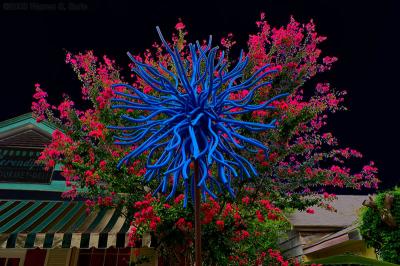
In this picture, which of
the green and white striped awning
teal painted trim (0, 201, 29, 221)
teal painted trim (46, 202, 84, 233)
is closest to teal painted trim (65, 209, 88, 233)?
the green and white striped awning

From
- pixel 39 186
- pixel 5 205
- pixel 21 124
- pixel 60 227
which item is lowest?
pixel 60 227

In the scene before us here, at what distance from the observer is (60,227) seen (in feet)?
25.8

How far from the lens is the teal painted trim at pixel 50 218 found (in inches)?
303

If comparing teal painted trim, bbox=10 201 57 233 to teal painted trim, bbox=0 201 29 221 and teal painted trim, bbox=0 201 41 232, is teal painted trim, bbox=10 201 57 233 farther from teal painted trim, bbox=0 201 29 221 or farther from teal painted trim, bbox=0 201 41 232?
teal painted trim, bbox=0 201 29 221

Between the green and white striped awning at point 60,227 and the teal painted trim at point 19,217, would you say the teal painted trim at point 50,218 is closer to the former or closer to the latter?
the green and white striped awning at point 60,227

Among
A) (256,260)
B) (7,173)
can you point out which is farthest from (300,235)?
(7,173)

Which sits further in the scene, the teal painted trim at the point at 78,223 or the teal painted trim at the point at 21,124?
the teal painted trim at the point at 21,124

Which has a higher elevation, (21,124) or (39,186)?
(21,124)

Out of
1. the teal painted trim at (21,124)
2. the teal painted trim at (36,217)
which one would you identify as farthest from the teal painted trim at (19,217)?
the teal painted trim at (21,124)

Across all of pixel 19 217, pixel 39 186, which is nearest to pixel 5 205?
pixel 39 186

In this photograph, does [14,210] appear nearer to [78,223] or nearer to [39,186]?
[39,186]

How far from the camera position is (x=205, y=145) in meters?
1.98

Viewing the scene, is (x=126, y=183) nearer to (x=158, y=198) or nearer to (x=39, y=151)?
(x=158, y=198)

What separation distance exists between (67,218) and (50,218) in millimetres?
439
